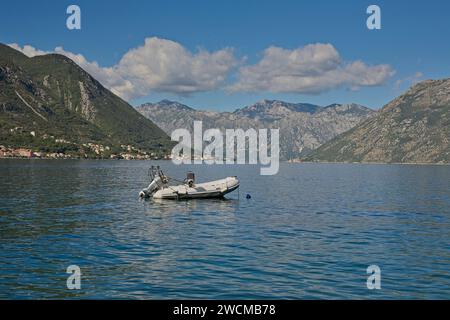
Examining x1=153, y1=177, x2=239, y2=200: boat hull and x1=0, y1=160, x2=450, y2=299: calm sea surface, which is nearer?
x1=0, y1=160, x2=450, y2=299: calm sea surface

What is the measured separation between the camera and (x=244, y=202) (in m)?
76.2

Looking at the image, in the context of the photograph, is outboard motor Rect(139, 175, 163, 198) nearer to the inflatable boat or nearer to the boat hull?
the inflatable boat

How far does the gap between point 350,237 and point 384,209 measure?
27165 mm

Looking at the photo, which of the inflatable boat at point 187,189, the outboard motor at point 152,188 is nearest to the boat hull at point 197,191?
the inflatable boat at point 187,189

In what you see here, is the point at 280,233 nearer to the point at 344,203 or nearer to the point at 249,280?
the point at 249,280
